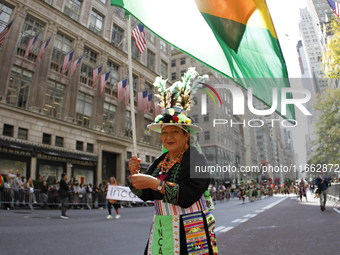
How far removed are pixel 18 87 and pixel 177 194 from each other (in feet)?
80.2

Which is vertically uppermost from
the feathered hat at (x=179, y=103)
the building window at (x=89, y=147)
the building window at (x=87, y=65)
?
the building window at (x=87, y=65)

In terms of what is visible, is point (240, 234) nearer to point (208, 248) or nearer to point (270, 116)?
point (270, 116)

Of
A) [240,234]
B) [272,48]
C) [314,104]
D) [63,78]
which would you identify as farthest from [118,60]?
[272,48]

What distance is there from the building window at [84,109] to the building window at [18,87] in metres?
5.81

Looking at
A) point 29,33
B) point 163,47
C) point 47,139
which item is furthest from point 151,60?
point 47,139

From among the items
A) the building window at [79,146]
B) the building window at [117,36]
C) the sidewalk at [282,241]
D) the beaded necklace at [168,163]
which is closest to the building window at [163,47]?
the building window at [117,36]

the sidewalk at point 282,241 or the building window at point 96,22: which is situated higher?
the building window at point 96,22

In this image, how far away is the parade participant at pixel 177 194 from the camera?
2469 mm

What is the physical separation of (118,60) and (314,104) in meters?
21.7

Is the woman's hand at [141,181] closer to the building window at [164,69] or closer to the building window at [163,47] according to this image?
the building window at [164,69]

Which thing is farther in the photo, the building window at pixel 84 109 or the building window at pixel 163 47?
the building window at pixel 163 47

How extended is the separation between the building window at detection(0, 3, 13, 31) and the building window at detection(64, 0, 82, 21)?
6.34 meters

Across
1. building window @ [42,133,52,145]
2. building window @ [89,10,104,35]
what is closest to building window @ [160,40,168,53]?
building window @ [89,10,104,35]

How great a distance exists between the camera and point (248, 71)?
411cm
